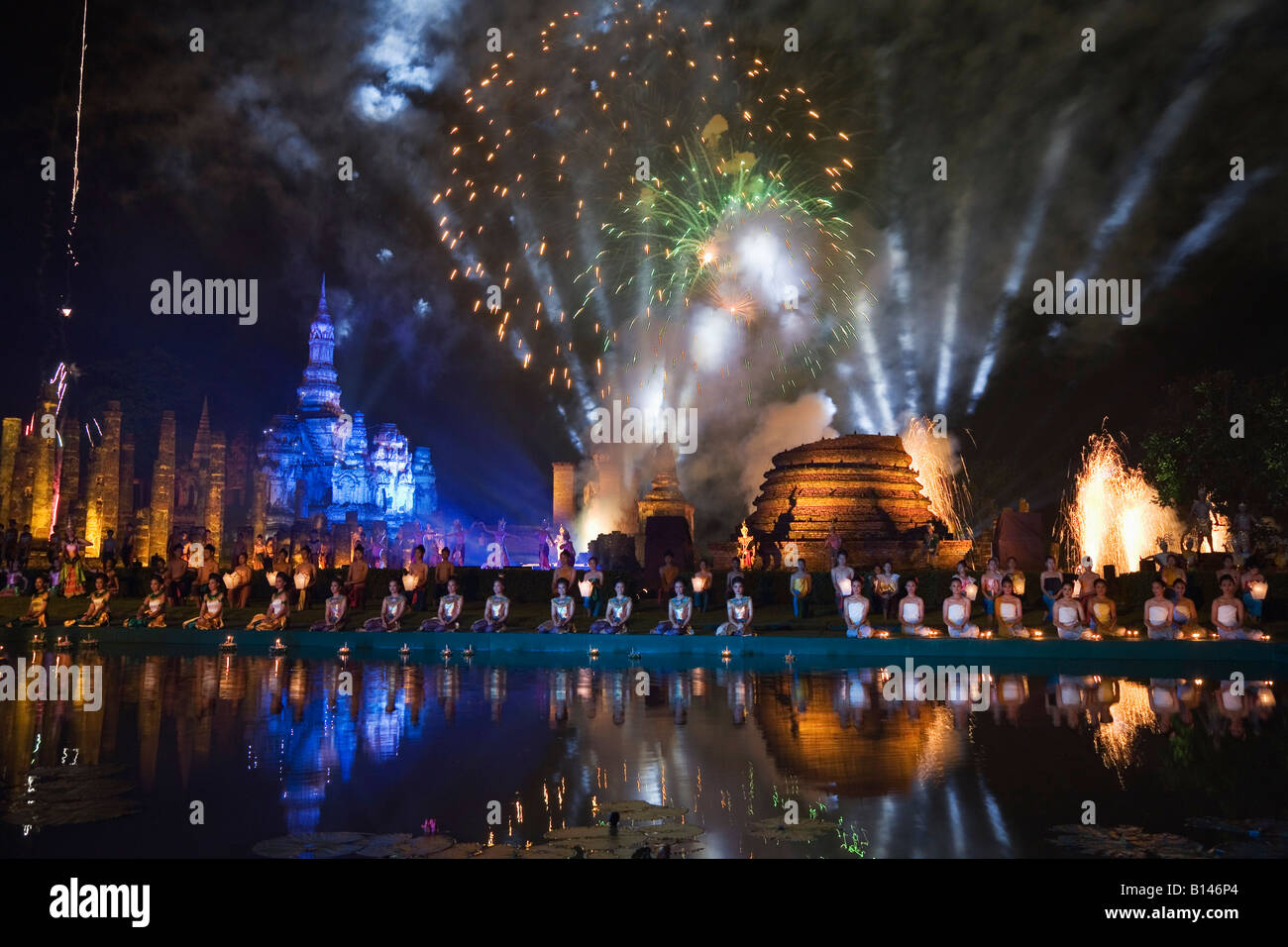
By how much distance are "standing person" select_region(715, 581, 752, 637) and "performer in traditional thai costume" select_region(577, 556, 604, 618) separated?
3564 millimetres

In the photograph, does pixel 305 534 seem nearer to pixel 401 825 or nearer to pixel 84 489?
pixel 84 489

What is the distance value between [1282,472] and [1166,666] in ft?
69.8

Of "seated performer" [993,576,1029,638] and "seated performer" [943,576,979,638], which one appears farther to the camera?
"seated performer" [993,576,1029,638]

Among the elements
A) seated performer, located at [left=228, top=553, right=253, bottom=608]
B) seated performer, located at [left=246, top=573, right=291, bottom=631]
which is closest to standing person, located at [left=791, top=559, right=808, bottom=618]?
seated performer, located at [left=246, top=573, right=291, bottom=631]

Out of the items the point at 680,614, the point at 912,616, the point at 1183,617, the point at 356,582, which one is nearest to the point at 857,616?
the point at 912,616

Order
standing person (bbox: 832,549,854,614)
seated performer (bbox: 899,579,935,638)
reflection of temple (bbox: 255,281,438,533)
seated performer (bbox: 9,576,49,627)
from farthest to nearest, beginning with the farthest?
reflection of temple (bbox: 255,281,438,533)
seated performer (bbox: 9,576,49,627)
standing person (bbox: 832,549,854,614)
seated performer (bbox: 899,579,935,638)

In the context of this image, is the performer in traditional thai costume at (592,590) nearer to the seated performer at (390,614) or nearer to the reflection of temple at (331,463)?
the seated performer at (390,614)

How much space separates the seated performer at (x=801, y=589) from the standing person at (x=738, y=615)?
246 centimetres

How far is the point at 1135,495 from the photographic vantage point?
46.8m

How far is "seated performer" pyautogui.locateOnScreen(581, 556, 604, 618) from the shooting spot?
2188 centimetres

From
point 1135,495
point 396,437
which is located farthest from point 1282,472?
point 396,437

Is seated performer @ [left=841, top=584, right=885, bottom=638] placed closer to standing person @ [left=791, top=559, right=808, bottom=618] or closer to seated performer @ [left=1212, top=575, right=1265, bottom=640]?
standing person @ [left=791, top=559, right=808, bottom=618]

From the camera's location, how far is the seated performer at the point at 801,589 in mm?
21516

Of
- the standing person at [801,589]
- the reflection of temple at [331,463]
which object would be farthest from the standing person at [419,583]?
the reflection of temple at [331,463]
